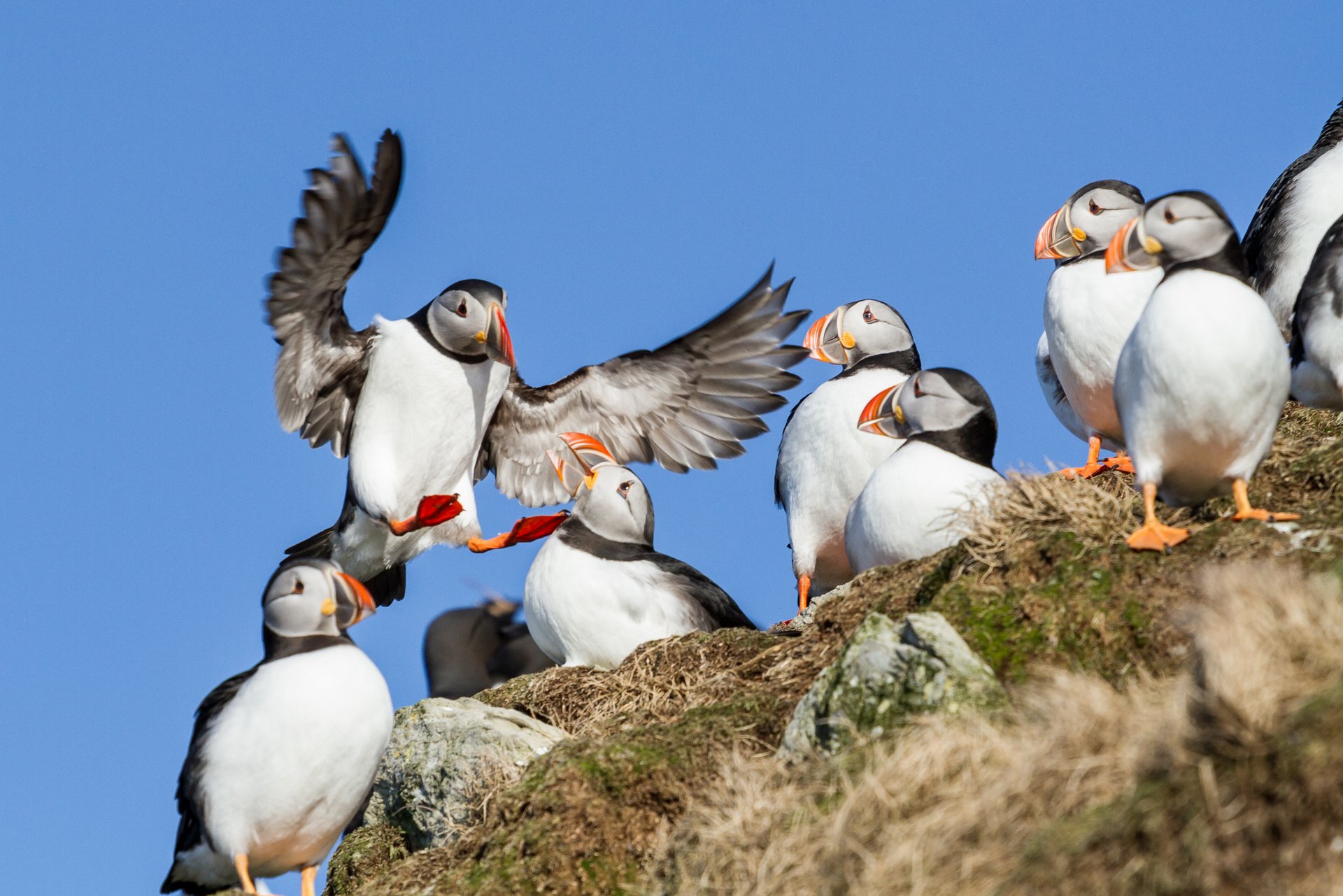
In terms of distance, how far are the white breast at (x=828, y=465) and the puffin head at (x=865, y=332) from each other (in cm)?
36

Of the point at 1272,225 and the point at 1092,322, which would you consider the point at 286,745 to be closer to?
the point at 1092,322

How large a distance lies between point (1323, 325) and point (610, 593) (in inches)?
147

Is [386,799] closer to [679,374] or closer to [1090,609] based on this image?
[1090,609]

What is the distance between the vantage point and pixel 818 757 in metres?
4.86

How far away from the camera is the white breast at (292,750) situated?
5.95 meters

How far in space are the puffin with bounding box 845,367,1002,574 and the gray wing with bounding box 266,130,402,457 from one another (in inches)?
123

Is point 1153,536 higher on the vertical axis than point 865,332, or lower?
lower

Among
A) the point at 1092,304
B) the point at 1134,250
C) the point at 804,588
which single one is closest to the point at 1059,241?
the point at 1092,304

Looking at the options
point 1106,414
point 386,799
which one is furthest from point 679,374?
point 386,799

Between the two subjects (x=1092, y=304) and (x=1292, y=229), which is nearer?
(x=1092, y=304)

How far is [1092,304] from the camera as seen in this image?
8578 mm

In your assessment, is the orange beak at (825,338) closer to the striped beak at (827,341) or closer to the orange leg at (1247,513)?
the striped beak at (827,341)

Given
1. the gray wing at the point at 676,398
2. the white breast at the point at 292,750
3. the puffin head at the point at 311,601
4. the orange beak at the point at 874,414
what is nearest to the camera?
the white breast at the point at 292,750

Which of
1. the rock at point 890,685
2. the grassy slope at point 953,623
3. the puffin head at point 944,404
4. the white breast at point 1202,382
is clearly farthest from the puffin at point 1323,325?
the rock at point 890,685
